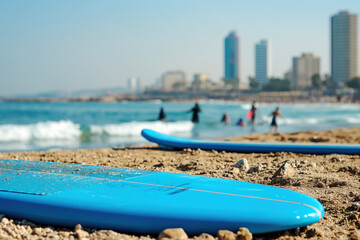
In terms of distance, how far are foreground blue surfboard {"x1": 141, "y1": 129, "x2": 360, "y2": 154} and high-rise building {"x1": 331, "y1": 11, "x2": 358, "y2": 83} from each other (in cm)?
15557

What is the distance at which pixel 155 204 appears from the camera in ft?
10.9

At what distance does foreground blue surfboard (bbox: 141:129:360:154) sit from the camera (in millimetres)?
7039

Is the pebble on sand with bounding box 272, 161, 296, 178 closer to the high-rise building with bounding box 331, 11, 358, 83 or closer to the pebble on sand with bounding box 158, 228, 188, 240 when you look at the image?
the pebble on sand with bounding box 158, 228, 188, 240

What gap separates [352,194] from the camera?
419 centimetres

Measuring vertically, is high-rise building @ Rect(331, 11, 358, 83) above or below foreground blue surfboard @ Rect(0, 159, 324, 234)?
above

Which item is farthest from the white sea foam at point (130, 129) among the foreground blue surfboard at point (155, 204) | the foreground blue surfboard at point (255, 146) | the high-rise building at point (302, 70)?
the high-rise building at point (302, 70)

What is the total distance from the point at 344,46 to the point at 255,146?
159 meters

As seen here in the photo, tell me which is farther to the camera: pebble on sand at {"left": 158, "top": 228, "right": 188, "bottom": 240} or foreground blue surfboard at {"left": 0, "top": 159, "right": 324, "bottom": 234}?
foreground blue surfboard at {"left": 0, "top": 159, "right": 324, "bottom": 234}

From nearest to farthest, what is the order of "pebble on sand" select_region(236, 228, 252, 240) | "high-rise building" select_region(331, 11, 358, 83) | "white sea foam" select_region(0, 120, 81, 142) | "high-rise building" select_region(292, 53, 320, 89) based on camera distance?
1. "pebble on sand" select_region(236, 228, 252, 240)
2. "white sea foam" select_region(0, 120, 81, 142)
3. "high-rise building" select_region(331, 11, 358, 83)
4. "high-rise building" select_region(292, 53, 320, 89)

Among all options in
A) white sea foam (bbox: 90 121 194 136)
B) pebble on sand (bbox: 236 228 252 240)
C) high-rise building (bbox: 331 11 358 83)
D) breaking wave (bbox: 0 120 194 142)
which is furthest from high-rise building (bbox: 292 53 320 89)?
pebble on sand (bbox: 236 228 252 240)

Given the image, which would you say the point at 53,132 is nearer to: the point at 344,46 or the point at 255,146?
the point at 255,146

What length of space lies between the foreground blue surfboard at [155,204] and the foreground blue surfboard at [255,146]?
3.61m

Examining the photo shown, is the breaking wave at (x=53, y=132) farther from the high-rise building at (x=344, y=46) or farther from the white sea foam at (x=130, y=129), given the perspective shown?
the high-rise building at (x=344, y=46)

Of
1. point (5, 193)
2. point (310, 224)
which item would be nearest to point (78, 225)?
point (5, 193)
